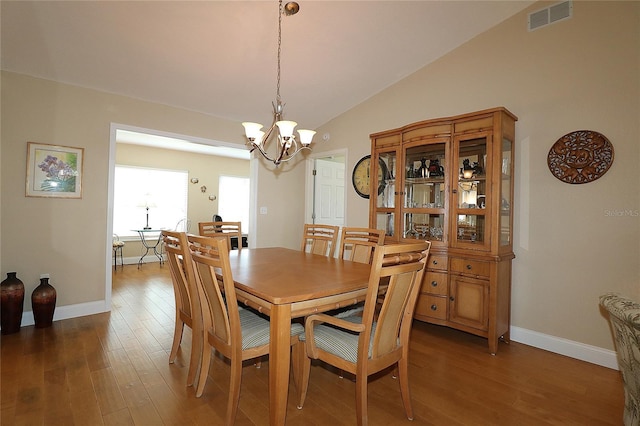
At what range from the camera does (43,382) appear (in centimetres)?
209

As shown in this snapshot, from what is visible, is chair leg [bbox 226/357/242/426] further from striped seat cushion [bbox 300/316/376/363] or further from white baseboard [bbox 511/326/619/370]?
white baseboard [bbox 511/326/619/370]

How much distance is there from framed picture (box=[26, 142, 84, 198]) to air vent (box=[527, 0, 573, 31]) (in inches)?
184

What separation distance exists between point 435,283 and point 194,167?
6086 millimetres

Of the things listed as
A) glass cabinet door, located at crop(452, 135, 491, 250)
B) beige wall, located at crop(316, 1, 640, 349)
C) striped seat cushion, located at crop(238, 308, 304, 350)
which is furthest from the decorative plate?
striped seat cushion, located at crop(238, 308, 304, 350)

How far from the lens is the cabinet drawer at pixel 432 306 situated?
9.65ft

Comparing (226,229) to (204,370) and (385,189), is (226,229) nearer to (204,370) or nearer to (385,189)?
(204,370)

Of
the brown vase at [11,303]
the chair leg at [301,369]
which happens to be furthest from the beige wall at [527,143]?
the chair leg at [301,369]

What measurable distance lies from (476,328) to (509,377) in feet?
1.67

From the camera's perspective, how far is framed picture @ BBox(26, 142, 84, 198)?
308cm

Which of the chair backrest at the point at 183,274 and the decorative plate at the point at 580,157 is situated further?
the decorative plate at the point at 580,157

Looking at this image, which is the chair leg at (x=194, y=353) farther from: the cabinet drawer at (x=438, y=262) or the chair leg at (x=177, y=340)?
the cabinet drawer at (x=438, y=262)

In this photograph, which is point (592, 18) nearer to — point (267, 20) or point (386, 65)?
point (386, 65)

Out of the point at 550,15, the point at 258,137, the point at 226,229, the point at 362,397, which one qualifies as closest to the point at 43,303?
the point at 226,229

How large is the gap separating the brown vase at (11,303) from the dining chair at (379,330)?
2.84m
